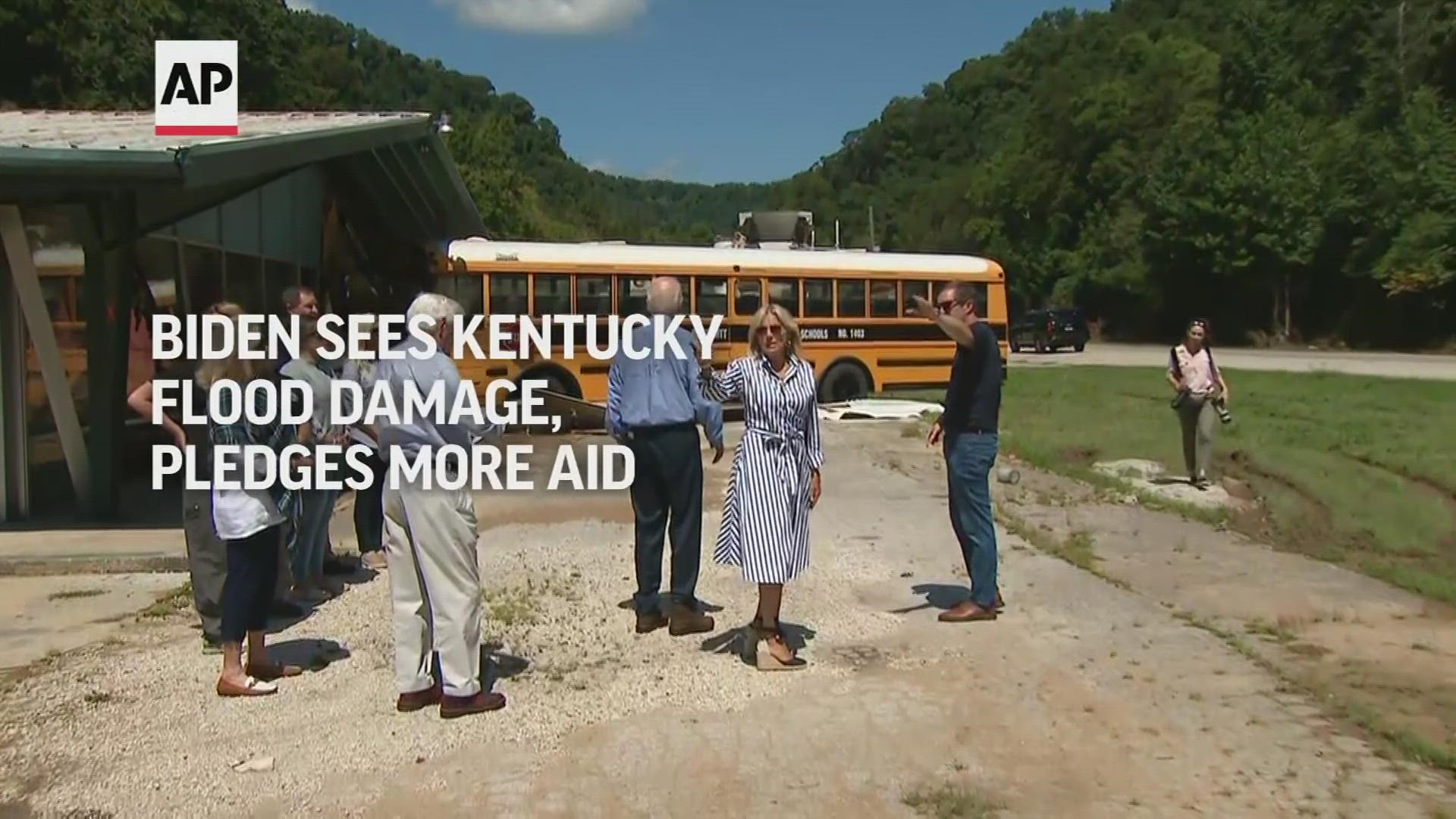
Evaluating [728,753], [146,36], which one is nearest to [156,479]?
[728,753]

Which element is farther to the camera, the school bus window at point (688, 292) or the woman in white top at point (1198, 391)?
the school bus window at point (688, 292)

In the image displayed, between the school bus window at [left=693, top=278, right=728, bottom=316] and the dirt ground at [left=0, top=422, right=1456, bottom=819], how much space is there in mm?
11233

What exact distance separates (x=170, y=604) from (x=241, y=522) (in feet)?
7.97

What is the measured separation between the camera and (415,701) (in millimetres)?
6133

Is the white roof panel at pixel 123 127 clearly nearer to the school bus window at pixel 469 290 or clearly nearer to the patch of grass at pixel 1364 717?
the school bus window at pixel 469 290

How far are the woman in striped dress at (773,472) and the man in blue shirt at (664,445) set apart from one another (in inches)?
17.7

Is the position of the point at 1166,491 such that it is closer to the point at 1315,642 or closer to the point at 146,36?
the point at 1315,642

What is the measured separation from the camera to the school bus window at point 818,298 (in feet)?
69.2

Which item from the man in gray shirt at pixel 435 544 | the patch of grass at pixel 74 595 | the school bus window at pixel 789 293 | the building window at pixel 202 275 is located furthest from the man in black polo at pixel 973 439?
the school bus window at pixel 789 293

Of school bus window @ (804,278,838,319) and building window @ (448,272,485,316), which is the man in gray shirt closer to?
building window @ (448,272,485,316)

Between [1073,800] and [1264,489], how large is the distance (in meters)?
10.5

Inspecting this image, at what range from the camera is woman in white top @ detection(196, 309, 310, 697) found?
Answer: 20.5ft

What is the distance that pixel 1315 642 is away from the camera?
752cm

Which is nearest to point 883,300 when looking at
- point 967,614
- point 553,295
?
point 553,295
